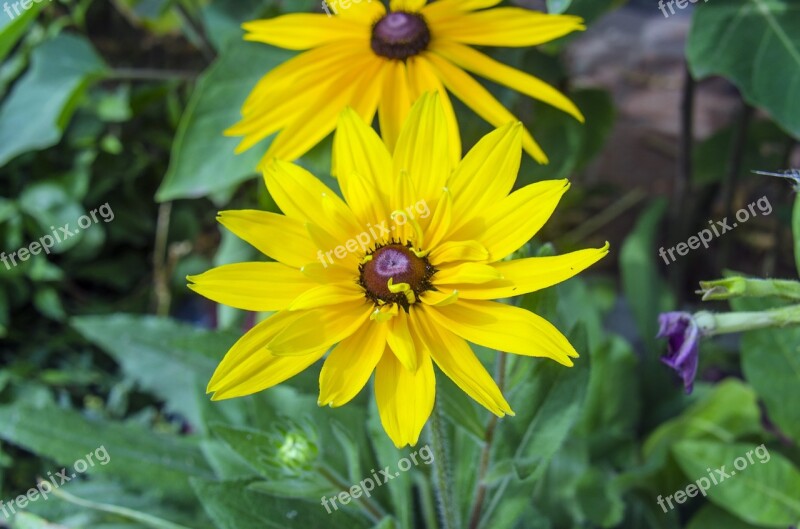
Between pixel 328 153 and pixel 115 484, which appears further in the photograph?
pixel 115 484

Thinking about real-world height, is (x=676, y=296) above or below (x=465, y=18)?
below

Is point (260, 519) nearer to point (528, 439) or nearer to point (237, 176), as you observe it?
point (528, 439)

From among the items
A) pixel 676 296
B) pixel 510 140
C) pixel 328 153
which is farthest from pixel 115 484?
pixel 676 296

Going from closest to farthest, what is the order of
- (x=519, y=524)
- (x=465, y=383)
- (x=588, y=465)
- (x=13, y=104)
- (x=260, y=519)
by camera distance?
(x=465, y=383), (x=260, y=519), (x=519, y=524), (x=588, y=465), (x=13, y=104)

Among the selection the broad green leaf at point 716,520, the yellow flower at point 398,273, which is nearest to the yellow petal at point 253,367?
the yellow flower at point 398,273

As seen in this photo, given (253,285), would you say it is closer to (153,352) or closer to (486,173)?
(486,173)

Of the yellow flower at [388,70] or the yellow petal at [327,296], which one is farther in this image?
the yellow flower at [388,70]
